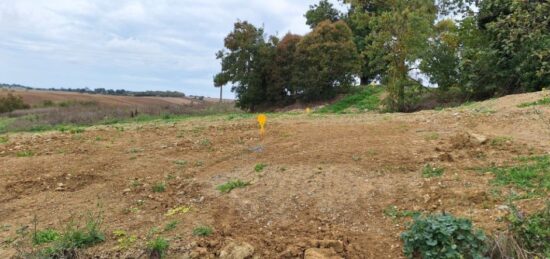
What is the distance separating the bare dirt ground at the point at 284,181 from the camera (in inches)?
159

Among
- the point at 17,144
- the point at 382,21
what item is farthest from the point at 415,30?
the point at 17,144

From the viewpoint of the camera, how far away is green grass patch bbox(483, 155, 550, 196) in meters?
4.18

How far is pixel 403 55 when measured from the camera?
515 inches

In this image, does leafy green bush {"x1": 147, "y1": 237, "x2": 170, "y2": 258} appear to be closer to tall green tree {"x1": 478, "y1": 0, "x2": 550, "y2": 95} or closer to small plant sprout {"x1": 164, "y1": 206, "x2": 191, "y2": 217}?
small plant sprout {"x1": 164, "y1": 206, "x2": 191, "y2": 217}

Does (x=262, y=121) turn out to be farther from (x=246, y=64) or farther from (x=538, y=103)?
(x=246, y=64)

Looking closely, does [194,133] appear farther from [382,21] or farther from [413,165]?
[382,21]

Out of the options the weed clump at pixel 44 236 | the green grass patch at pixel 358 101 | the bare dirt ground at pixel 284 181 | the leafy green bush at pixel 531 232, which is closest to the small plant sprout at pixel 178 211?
the bare dirt ground at pixel 284 181

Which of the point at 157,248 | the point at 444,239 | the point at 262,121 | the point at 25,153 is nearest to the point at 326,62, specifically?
the point at 262,121

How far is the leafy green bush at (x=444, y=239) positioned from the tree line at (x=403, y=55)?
4.91 feet

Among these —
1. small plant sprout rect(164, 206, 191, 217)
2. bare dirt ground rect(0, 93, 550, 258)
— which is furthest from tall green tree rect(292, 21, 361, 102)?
small plant sprout rect(164, 206, 191, 217)

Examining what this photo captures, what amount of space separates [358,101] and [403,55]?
4.64 metres

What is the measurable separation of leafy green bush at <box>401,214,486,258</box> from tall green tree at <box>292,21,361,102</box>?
14935 millimetres

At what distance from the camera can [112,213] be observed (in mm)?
4789

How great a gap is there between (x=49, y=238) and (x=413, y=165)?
3539 millimetres
